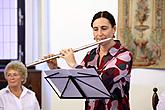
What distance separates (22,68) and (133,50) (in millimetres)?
1201

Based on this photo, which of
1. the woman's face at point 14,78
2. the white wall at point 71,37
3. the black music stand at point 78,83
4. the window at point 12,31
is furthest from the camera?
the window at point 12,31

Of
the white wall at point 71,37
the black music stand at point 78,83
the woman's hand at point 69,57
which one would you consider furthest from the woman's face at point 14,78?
the woman's hand at point 69,57

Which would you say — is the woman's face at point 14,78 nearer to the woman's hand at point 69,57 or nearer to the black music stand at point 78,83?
the black music stand at point 78,83

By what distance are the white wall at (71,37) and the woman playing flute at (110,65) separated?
148cm

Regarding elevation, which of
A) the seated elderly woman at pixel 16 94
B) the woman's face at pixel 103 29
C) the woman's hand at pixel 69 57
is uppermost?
the woman's face at pixel 103 29

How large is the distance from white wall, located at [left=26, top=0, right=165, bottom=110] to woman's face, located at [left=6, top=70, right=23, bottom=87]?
0.75 meters

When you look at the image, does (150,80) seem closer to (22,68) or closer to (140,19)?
(140,19)

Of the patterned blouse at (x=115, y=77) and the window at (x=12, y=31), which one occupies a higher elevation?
the window at (x=12, y=31)

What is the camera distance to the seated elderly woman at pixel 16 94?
2.68 metres

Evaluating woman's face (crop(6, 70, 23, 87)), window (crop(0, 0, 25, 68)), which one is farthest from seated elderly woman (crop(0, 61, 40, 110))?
window (crop(0, 0, 25, 68))

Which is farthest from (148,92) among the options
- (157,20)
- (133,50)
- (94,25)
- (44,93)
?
(94,25)

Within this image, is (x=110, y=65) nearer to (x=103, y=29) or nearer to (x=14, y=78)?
(x=103, y=29)

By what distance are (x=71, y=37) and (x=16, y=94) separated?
101 centimetres

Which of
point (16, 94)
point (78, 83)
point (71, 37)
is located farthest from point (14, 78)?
point (78, 83)
